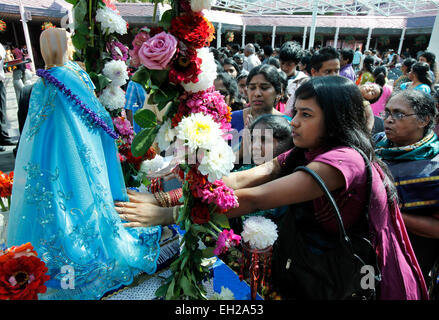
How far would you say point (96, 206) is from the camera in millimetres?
1525

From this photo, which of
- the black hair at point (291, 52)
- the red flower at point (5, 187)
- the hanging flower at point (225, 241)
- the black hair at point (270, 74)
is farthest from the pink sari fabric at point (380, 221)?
the black hair at point (291, 52)

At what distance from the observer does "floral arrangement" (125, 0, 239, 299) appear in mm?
1100

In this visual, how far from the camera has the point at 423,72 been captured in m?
4.09

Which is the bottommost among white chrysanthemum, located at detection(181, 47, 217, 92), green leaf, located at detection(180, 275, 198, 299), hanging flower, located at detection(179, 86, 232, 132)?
green leaf, located at detection(180, 275, 198, 299)

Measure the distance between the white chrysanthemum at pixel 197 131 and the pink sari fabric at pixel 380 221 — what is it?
530mm

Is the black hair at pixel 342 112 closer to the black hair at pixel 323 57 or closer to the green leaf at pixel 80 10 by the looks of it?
the green leaf at pixel 80 10

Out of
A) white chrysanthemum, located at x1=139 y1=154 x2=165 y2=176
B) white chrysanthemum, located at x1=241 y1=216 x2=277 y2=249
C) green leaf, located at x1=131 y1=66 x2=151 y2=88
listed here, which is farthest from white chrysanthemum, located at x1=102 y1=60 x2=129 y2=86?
white chrysanthemum, located at x1=241 y1=216 x2=277 y2=249

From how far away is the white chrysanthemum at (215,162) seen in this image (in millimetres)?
1153

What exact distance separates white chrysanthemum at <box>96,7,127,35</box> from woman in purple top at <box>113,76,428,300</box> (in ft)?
3.70

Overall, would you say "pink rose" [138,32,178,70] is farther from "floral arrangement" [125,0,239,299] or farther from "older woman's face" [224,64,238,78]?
"older woman's face" [224,64,238,78]

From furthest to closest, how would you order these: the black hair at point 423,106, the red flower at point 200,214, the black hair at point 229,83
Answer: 1. the black hair at point 229,83
2. the black hair at point 423,106
3. the red flower at point 200,214

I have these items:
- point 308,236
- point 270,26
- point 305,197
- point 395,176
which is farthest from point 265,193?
point 270,26

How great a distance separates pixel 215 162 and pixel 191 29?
53 centimetres

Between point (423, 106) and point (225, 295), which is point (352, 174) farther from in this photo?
point (423, 106)
